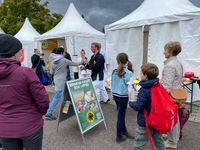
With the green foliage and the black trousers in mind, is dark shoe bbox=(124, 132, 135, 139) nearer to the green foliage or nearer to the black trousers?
the black trousers

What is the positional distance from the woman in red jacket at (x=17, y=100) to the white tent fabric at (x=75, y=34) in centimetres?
801

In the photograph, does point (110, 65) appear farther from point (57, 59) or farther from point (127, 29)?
point (57, 59)

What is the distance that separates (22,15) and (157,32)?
23.5 metres

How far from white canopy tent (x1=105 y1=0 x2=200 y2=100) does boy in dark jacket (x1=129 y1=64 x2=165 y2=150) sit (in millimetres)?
3588

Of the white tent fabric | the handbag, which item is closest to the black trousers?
the handbag

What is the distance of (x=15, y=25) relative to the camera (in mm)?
25281

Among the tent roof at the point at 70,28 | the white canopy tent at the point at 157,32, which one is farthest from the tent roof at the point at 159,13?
the tent roof at the point at 70,28

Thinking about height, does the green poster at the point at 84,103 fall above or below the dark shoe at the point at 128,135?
above

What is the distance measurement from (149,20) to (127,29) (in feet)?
3.24

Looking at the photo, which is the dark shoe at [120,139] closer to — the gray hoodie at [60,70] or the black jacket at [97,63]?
the gray hoodie at [60,70]

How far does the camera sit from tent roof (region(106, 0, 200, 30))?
607 cm

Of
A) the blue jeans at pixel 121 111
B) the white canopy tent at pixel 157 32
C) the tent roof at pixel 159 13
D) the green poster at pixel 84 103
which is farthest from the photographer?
the tent roof at pixel 159 13

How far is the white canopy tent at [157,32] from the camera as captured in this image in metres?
5.91

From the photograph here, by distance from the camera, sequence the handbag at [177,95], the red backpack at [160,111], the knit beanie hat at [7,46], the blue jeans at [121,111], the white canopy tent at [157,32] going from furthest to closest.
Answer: the white canopy tent at [157,32], the blue jeans at [121,111], the handbag at [177,95], the red backpack at [160,111], the knit beanie hat at [7,46]
